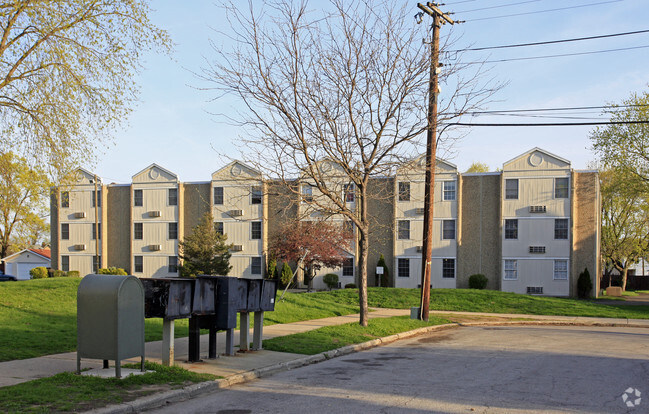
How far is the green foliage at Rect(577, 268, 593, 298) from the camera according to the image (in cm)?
4025

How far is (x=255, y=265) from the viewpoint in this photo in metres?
47.8

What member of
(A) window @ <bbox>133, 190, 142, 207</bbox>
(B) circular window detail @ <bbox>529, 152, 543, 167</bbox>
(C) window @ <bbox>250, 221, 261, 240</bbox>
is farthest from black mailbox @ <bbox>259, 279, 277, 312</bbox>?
(A) window @ <bbox>133, 190, 142, 207</bbox>

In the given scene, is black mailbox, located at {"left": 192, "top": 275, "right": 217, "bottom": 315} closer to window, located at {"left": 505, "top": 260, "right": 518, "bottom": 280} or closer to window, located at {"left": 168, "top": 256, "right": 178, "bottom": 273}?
window, located at {"left": 505, "top": 260, "right": 518, "bottom": 280}

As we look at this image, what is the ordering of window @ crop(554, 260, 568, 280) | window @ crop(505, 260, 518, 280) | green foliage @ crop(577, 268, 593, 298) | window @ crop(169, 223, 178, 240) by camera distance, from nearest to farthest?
green foliage @ crop(577, 268, 593, 298)
window @ crop(554, 260, 568, 280)
window @ crop(505, 260, 518, 280)
window @ crop(169, 223, 178, 240)

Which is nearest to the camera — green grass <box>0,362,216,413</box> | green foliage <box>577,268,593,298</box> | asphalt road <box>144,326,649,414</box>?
green grass <box>0,362,216,413</box>

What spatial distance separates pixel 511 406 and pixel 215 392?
4.30 metres

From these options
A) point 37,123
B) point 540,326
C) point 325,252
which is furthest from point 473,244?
point 37,123

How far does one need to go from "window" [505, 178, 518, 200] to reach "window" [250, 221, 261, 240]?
18.8 m

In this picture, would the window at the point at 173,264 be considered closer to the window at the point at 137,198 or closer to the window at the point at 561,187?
the window at the point at 137,198

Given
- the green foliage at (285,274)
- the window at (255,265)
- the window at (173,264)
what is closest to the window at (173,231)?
Answer: the window at (173,264)

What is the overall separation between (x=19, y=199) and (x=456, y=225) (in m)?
34.7

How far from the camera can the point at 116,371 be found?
891cm

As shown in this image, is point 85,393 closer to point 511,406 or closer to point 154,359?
point 154,359

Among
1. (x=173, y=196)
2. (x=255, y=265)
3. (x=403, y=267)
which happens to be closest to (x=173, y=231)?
(x=173, y=196)
